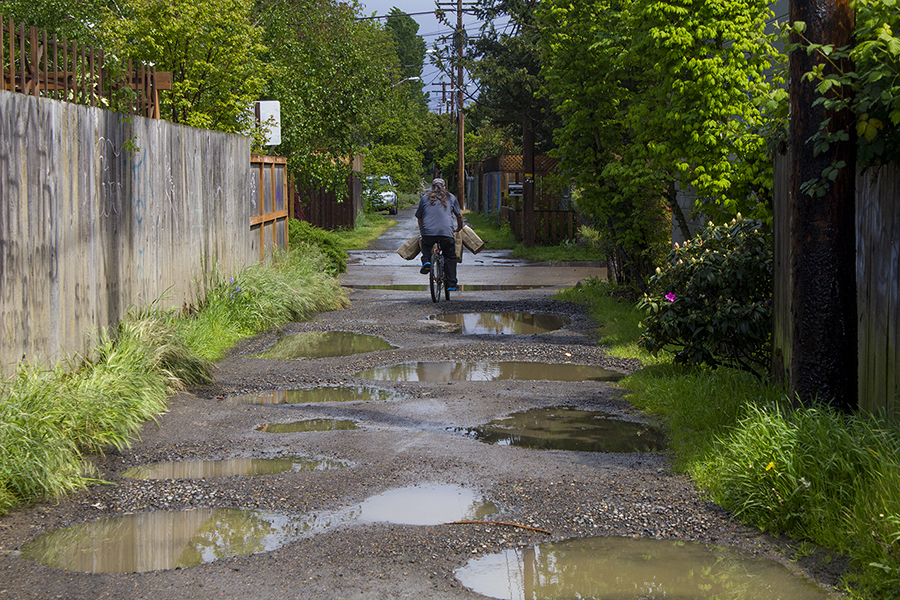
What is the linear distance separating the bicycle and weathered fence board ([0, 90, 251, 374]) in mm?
3486

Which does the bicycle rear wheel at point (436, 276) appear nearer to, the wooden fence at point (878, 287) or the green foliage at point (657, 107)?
the green foliage at point (657, 107)

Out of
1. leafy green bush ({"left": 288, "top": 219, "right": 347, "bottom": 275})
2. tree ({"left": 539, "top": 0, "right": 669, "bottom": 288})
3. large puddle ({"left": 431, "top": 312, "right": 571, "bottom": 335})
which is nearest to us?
large puddle ({"left": 431, "top": 312, "right": 571, "bottom": 335})

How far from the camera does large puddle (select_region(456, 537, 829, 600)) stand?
12.6ft


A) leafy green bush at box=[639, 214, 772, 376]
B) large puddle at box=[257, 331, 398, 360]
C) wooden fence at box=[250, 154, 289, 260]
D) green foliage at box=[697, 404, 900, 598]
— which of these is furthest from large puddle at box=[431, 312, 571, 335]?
green foliage at box=[697, 404, 900, 598]

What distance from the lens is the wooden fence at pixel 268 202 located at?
14.1m

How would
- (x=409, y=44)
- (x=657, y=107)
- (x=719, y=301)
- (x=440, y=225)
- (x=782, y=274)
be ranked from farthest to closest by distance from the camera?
(x=409, y=44)
(x=440, y=225)
(x=657, y=107)
(x=719, y=301)
(x=782, y=274)

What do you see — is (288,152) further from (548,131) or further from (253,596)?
(253,596)

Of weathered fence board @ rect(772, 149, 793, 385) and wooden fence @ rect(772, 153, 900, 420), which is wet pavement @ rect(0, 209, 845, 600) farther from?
wooden fence @ rect(772, 153, 900, 420)

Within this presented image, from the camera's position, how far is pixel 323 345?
1014 centimetres

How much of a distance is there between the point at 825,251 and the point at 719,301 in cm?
182

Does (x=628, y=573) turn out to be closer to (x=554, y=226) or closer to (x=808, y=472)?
(x=808, y=472)

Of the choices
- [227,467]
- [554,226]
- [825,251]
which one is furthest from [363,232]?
[825,251]

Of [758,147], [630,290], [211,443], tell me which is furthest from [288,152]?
[211,443]

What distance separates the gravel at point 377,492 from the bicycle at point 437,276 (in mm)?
5135
